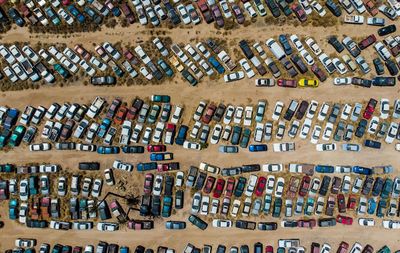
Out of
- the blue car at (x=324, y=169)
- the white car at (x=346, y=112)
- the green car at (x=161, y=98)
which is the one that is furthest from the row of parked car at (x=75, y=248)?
the white car at (x=346, y=112)

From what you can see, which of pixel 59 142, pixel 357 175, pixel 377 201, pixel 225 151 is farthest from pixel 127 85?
pixel 377 201

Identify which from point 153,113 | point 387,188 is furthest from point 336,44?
point 153,113

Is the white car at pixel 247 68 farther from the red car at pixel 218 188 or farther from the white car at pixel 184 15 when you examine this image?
the red car at pixel 218 188

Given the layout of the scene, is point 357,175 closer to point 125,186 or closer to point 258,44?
point 258,44

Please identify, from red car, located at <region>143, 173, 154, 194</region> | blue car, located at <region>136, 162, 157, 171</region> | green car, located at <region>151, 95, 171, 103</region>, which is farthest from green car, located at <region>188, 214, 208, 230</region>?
green car, located at <region>151, 95, 171, 103</region>

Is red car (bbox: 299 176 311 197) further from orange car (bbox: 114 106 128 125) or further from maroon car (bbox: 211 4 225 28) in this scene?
orange car (bbox: 114 106 128 125)

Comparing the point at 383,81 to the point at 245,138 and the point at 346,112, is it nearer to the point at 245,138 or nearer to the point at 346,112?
the point at 346,112
